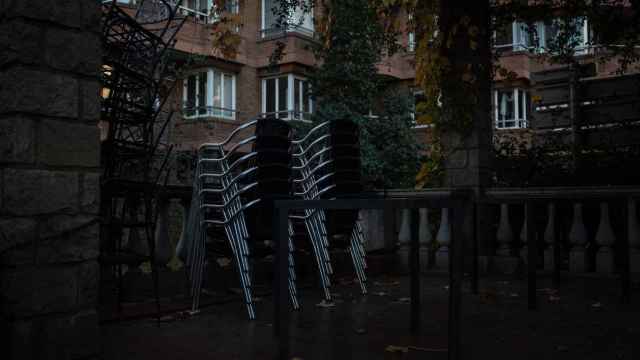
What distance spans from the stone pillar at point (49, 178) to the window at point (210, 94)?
20.4 m

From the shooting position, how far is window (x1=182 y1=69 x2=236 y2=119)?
23.3 m

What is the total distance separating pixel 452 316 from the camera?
107 inches

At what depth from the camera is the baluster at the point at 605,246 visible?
6730mm

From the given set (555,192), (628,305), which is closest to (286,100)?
(555,192)

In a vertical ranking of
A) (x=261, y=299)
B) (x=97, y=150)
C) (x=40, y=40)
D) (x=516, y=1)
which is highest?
(x=516, y=1)

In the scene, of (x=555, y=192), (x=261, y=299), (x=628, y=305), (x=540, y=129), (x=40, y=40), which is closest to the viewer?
(x=40, y=40)

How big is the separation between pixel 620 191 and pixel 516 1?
269 centimetres

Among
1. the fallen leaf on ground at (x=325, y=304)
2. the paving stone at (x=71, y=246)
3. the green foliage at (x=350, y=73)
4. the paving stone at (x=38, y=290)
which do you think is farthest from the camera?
the green foliage at (x=350, y=73)

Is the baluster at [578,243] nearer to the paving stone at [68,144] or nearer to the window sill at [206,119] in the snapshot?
the paving stone at [68,144]

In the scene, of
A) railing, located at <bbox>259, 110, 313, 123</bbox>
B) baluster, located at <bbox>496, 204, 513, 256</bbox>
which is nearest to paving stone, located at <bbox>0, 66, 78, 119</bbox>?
baluster, located at <bbox>496, 204, 513, 256</bbox>

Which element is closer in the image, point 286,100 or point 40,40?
point 40,40

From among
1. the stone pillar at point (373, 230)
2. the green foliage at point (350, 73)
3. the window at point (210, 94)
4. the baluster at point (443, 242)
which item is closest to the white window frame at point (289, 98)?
the window at point (210, 94)

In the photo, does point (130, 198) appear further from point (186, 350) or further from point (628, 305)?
point (628, 305)

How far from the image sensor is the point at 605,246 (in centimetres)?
678
